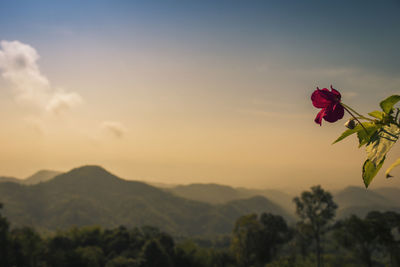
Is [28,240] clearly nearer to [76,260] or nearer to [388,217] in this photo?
[76,260]

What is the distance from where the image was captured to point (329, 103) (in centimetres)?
80

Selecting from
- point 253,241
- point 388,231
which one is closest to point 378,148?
point 388,231

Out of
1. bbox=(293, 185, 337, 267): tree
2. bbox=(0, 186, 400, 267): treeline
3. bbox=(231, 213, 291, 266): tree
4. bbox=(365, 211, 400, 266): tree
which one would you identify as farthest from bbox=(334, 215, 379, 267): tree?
bbox=(231, 213, 291, 266): tree

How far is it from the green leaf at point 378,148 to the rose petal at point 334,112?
0.32ft

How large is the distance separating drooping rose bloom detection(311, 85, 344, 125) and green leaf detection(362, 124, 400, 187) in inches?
4.1

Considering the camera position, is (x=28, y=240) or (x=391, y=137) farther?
(x=28, y=240)

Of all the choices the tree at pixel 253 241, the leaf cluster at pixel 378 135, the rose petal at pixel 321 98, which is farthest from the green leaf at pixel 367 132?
the tree at pixel 253 241

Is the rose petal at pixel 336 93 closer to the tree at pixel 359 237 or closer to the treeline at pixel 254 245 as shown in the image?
the treeline at pixel 254 245

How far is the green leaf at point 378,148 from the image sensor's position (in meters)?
0.75

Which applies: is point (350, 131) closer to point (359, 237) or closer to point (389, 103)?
point (389, 103)

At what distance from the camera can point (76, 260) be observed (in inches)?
1496

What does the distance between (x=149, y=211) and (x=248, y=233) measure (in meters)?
169

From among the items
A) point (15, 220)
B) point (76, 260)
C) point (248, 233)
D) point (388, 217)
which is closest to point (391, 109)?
point (388, 217)

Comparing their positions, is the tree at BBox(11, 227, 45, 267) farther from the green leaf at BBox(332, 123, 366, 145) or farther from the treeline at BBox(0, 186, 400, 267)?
the green leaf at BBox(332, 123, 366, 145)
